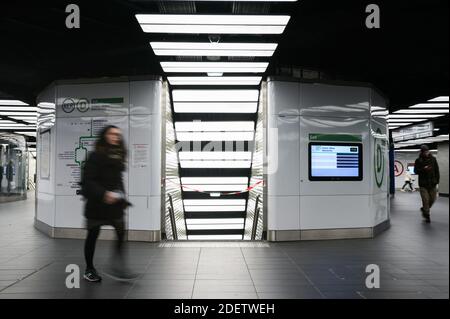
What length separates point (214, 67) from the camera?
7406 millimetres

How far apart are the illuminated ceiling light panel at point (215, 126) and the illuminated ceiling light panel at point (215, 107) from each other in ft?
1.08

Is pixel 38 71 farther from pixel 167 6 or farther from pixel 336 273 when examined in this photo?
pixel 336 273

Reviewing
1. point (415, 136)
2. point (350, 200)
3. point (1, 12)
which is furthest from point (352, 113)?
point (415, 136)

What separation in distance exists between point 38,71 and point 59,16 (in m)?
3.09

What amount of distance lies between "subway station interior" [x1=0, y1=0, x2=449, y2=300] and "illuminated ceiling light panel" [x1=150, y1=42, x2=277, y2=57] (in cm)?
5

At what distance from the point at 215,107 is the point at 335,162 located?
3.51m

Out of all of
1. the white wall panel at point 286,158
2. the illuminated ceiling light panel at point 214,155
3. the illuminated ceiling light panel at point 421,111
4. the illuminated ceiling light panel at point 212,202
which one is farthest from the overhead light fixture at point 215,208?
the illuminated ceiling light panel at point 421,111

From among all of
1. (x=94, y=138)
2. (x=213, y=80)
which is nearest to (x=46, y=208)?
(x=94, y=138)

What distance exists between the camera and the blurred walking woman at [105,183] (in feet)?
14.7

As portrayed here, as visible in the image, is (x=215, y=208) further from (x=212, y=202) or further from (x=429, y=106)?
(x=429, y=106)

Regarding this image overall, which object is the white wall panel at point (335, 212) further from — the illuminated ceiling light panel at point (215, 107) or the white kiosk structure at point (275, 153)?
the illuminated ceiling light panel at point (215, 107)

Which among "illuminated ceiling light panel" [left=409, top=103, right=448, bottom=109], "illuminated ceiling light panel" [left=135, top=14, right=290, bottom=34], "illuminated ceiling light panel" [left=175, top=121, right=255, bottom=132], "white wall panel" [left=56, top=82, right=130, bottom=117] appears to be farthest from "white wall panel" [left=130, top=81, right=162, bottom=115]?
"illuminated ceiling light panel" [left=409, top=103, right=448, bottom=109]

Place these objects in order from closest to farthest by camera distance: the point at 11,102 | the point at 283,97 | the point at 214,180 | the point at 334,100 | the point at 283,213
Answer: the point at 283,213, the point at 283,97, the point at 334,100, the point at 214,180, the point at 11,102
